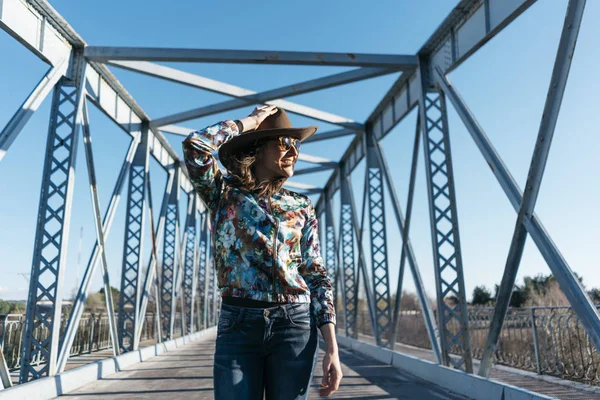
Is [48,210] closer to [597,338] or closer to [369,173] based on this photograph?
[597,338]

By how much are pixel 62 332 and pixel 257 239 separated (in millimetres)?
11974

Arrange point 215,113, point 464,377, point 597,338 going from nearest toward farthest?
point 597,338 → point 464,377 → point 215,113

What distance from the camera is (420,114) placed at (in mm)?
8562

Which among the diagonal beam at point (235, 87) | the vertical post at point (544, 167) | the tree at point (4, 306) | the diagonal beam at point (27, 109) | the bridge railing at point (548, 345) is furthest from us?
the tree at point (4, 306)

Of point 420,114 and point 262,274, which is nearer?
point 262,274

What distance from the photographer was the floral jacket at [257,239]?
181 centimetres

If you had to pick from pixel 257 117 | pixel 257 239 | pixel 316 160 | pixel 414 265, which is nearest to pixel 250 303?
pixel 257 239

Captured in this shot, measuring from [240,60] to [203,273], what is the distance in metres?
18.0

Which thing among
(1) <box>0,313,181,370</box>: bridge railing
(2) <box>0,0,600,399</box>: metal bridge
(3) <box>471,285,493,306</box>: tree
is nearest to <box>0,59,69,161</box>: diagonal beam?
(2) <box>0,0,600,399</box>: metal bridge

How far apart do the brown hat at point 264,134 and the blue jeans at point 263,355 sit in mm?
621

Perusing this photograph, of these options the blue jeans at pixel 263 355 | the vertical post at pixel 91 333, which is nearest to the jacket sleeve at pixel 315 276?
the blue jeans at pixel 263 355

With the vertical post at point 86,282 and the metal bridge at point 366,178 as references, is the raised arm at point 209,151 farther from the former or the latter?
the vertical post at point 86,282

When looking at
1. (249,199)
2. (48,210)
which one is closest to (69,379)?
(48,210)

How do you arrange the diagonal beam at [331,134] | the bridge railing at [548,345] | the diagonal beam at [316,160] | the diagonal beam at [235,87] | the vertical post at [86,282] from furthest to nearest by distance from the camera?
the diagonal beam at [316,160] → the diagonal beam at [331,134] → the diagonal beam at [235,87] → the vertical post at [86,282] → the bridge railing at [548,345]
